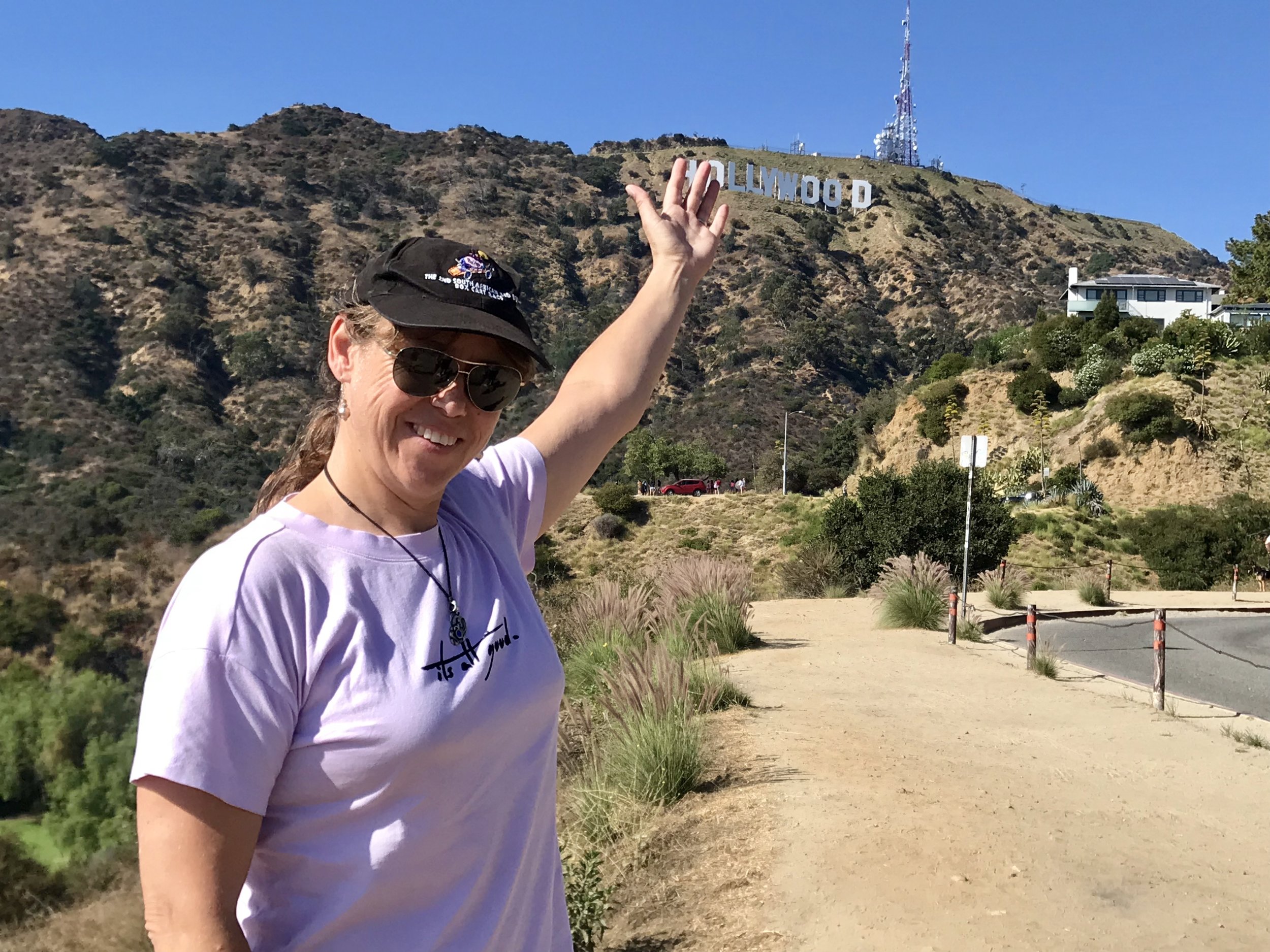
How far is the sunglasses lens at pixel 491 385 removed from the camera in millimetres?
1685

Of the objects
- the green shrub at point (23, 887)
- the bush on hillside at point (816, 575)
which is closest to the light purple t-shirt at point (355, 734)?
the green shrub at point (23, 887)

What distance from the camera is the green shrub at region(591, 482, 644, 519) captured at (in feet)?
134

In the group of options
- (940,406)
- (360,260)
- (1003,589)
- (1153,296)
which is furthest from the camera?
(1153,296)

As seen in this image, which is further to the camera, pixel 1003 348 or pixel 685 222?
pixel 1003 348

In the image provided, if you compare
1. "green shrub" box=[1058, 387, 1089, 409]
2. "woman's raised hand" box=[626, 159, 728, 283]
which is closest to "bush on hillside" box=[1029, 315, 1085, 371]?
"green shrub" box=[1058, 387, 1089, 409]

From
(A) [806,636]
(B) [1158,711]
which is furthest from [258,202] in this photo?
(B) [1158,711]

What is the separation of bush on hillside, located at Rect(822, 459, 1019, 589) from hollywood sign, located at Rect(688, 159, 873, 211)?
251 feet

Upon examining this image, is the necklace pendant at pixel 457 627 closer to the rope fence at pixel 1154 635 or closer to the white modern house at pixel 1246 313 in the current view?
the rope fence at pixel 1154 635

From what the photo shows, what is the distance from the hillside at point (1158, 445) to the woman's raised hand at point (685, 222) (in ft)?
116

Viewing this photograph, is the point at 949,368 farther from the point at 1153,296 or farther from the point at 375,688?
the point at 375,688

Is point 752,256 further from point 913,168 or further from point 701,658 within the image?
point 701,658

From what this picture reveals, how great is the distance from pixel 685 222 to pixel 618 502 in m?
38.3

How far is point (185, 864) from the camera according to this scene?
126cm

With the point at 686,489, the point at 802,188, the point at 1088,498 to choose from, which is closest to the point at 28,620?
the point at 1088,498
